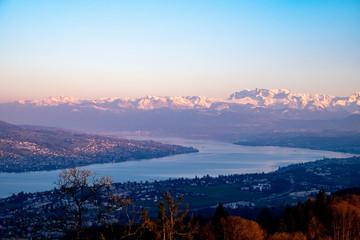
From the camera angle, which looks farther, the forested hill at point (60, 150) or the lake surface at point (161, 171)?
the forested hill at point (60, 150)

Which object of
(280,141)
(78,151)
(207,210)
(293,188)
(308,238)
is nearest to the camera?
(308,238)

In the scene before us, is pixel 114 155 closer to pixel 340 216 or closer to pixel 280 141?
pixel 280 141

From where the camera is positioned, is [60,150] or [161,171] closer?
[161,171]

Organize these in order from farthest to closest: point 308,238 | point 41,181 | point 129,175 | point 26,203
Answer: point 129,175 < point 41,181 < point 26,203 < point 308,238

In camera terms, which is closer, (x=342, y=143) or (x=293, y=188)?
(x=293, y=188)

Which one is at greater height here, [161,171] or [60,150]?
[60,150]

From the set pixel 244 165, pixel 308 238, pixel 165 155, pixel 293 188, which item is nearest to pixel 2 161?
pixel 165 155

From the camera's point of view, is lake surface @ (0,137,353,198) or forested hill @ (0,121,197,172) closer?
lake surface @ (0,137,353,198)

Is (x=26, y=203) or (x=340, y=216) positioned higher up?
(x=340, y=216)
